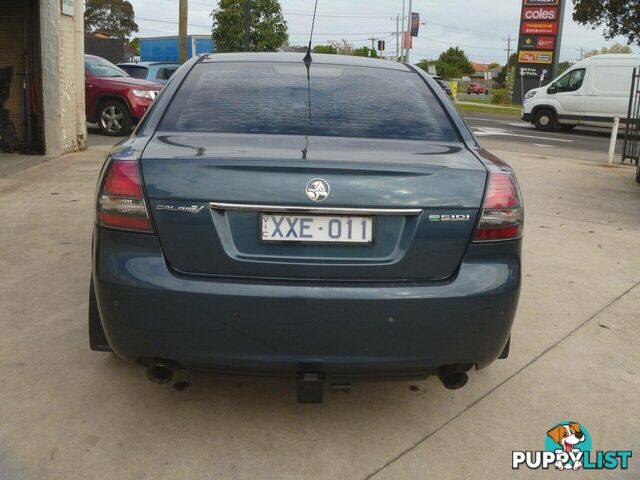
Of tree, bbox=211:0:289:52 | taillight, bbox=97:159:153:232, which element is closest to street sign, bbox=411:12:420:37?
tree, bbox=211:0:289:52

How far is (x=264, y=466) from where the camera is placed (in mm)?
2734

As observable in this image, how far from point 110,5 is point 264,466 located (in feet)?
269

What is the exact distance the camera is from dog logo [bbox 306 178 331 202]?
2535mm

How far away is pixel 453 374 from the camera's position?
281 centimetres

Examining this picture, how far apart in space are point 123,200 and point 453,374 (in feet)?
4.67

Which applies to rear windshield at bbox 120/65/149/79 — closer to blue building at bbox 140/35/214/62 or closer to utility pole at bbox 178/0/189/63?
utility pole at bbox 178/0/189/63

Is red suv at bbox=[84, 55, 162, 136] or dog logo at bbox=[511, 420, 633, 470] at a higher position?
red suv at bbox=[84, 55, 162, 136]

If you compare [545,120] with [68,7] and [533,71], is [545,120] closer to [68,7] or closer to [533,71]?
[68,7]

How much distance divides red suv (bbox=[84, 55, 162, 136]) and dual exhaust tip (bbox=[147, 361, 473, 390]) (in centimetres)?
1155

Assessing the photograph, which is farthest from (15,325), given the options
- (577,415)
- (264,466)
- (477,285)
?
(577,415)

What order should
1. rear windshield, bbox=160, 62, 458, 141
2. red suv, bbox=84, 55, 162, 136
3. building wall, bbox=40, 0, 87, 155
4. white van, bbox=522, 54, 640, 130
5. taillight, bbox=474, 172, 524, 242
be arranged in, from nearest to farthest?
taillight, bbox=474, 172, 524, 242
rear windshield, bbox=160, 62, 458, 141
building wall, bbox=40, 0, 87, 155
red suv, bbox=84, 55, 162, 136
white van, bbox=522, 54, 640, 130

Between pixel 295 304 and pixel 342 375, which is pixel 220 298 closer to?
pixel 295 304

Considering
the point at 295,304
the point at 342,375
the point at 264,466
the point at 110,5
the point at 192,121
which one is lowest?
the point at 264,466

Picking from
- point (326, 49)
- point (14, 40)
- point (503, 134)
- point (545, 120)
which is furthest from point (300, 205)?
point (326, 49)
